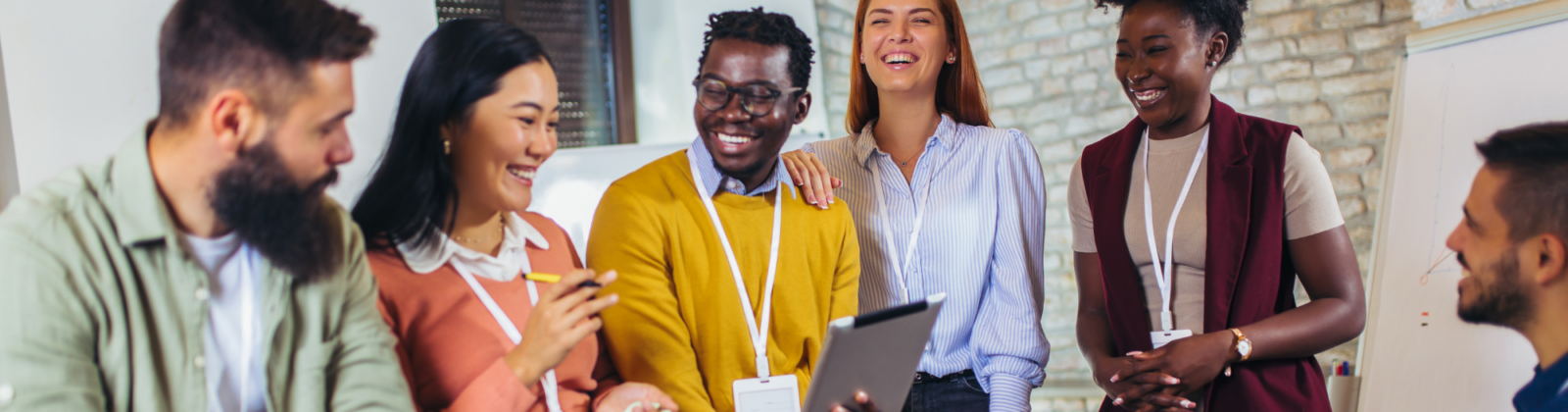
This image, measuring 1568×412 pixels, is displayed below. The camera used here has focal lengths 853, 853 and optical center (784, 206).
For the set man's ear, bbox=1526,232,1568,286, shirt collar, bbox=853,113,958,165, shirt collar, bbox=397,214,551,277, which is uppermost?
shirt collar, bbox=853,113,958,165

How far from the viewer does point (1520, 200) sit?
1.97m

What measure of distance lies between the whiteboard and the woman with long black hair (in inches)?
84.7

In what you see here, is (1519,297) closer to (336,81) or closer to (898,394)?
(898,394)

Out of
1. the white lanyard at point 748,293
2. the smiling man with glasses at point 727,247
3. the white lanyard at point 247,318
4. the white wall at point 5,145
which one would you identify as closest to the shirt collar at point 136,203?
the white lanyard at point 247,318

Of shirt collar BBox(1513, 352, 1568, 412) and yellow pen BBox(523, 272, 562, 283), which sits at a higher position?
yellow pen BBox(523, 272, 562, 283)

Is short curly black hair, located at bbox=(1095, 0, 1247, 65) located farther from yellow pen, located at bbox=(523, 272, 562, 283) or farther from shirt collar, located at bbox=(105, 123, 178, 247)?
shirt collar, located at bbox=(105, 123, 178, 247)

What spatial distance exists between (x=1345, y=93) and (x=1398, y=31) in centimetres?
28

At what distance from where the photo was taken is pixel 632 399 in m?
1.57

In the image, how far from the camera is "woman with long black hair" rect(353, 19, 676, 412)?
4.56 feet

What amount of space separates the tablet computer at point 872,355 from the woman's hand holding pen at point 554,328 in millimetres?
391

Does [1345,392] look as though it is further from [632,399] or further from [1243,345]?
[632,399]

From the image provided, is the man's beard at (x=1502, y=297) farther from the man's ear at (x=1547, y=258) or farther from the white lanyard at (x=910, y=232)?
the white lanyard at (x=910, y=232)

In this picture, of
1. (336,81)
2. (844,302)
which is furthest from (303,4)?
(844,302)

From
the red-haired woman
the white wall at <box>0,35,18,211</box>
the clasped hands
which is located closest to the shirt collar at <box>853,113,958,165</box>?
the red-haired woman
